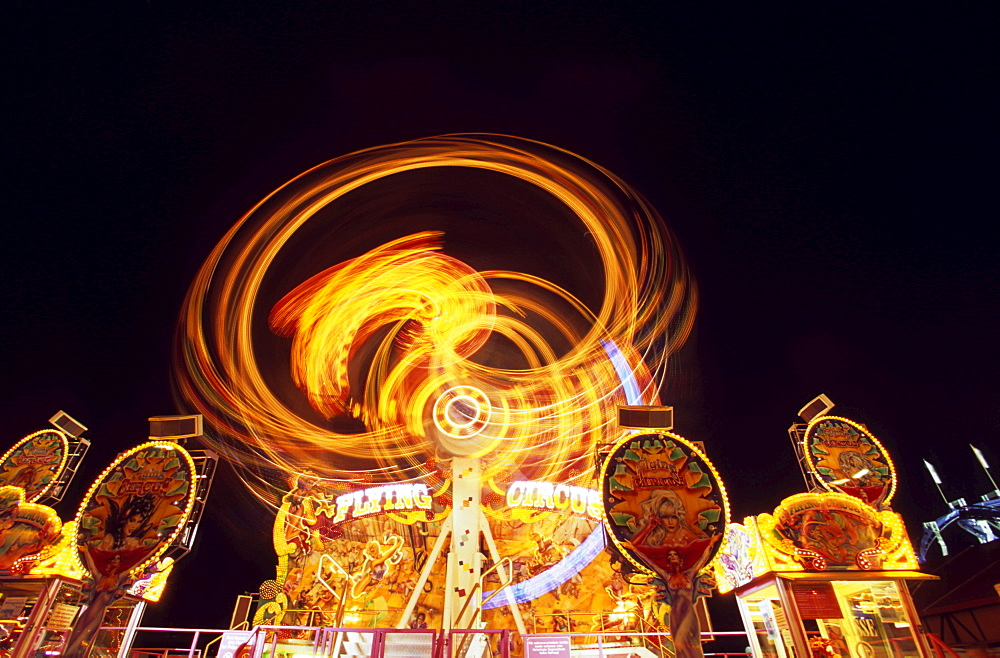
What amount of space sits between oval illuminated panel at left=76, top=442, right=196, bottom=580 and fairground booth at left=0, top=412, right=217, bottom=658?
21 mm

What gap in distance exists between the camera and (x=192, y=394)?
894 inches

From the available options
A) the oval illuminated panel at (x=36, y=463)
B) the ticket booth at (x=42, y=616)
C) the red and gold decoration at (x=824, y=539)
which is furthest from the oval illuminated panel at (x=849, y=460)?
the oval illuminated panel at (x=36, y=463)

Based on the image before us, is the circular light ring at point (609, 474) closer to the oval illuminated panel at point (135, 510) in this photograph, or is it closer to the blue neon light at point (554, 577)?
the oval illuminated panel at point (135, 510)

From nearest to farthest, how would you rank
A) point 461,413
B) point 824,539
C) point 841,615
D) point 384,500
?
point 841,615 → point 824,539 → point 384,500 → point 461,413

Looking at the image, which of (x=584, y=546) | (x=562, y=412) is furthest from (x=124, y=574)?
(x=584, y=546)

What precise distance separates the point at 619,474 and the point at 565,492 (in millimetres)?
10123

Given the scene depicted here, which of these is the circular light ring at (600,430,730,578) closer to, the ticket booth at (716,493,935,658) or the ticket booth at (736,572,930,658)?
→ the ticket booth at (716,493,935,658)

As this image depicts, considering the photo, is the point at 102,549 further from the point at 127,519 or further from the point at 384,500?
the point at 384,500

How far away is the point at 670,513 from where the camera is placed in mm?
10172

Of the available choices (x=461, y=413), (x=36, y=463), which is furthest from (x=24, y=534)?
(x=461, y=413)

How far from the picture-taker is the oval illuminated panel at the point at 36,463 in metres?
14.3

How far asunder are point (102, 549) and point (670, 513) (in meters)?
12.1

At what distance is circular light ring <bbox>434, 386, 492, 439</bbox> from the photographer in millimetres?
20969

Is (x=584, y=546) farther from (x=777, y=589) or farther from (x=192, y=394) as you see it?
(x=192, y=394)
